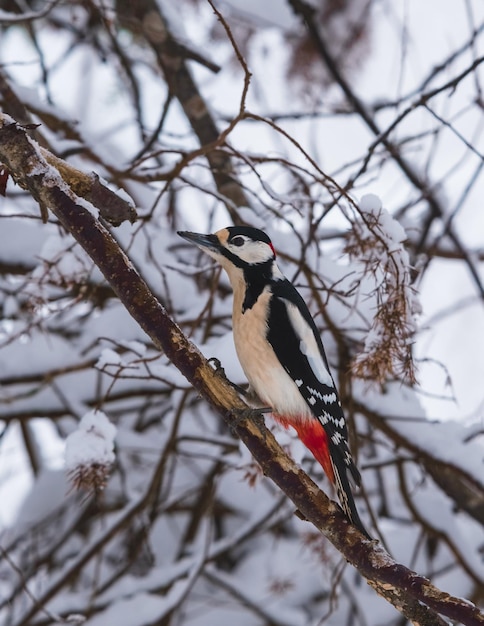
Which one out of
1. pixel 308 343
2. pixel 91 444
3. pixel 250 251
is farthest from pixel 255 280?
pixel 91 444

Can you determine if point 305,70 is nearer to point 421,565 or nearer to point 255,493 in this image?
point 255,493

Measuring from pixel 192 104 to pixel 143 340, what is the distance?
1.02m

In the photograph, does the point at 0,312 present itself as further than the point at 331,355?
Yes

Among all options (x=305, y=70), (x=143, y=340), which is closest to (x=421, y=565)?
(x=143, y=340)

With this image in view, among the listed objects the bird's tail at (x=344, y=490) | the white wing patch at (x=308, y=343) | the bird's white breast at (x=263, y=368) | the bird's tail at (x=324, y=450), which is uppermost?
the white wing patch at (x=308, y=343)

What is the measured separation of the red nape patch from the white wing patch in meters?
0.13

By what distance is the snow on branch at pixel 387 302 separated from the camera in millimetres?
2283

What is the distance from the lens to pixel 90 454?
2363 millimetres

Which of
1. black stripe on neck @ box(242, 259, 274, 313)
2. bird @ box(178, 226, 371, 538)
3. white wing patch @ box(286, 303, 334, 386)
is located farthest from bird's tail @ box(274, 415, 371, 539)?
black stripe on neck @ box(242, 259, 274, 313)

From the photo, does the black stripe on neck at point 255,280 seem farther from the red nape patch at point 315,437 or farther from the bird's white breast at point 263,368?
the red nape patch at point 315,437

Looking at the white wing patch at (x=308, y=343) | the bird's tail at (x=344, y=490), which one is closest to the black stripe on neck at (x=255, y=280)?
the white wing patch at (x=308, y=343)

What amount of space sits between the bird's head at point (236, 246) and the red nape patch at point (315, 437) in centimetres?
46

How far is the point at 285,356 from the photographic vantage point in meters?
2.54

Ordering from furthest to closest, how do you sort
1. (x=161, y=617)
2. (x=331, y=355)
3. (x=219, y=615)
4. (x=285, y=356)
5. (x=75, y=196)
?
(x=219, y=615), (x=161, y=617), (x=331, y=355), (x=285, y=356), (x=75, y=196)
